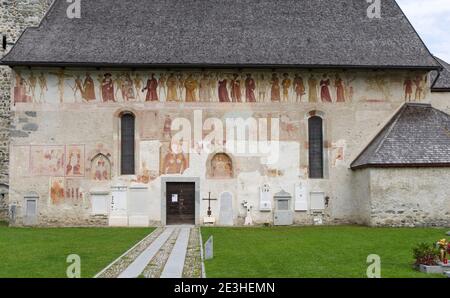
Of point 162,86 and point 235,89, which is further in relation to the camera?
point 235,89

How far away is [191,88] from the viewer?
30156mm

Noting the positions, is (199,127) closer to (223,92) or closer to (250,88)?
(223,92)

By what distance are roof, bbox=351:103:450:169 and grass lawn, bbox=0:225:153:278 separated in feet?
35.5

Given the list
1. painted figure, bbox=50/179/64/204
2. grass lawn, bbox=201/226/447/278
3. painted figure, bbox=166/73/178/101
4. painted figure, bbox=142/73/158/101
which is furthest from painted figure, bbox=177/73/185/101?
grass lawn, bbox=201/226/447/278

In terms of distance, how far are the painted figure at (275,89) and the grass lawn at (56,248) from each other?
8974mm

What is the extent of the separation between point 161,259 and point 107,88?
15.7 meters

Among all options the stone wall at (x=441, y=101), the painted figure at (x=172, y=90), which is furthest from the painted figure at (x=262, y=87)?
the stone wall at (x=441, y=101)

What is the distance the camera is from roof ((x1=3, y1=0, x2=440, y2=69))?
29875 mm

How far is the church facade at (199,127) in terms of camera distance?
2966 cm

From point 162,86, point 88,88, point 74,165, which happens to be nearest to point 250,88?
point 162,86

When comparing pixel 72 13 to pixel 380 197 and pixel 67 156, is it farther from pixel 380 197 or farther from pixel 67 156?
pixel 380 197

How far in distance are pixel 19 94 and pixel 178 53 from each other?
25.8 feet

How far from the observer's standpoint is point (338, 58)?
99.3ft

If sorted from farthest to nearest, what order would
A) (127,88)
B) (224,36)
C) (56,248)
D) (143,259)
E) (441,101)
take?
(441,101) < (224,36) < (127,88) < (56,248) < (143,259)
